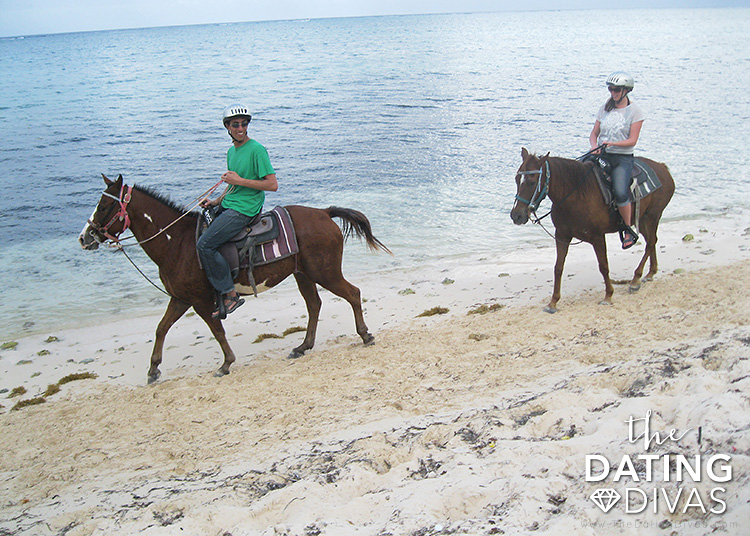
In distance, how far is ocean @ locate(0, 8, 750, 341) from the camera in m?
13.7

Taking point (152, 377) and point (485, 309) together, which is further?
point (485, 309)

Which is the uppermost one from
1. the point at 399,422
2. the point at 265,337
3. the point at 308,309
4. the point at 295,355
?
the point at 308,309

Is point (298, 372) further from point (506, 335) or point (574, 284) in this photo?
point (574, 284)

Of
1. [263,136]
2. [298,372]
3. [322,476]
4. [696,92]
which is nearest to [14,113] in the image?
[263,136]

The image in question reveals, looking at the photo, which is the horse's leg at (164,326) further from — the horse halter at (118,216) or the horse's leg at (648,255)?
the horse's leg at (648,255)

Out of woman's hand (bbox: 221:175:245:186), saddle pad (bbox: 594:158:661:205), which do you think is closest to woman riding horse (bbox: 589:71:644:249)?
saddle pad (bbox: 594:158:661:205)

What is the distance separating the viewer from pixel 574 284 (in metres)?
9.80

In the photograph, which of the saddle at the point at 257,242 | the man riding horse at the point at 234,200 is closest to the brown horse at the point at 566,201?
the saddle at the point at 257,242

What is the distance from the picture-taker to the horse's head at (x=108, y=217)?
6.59 metres

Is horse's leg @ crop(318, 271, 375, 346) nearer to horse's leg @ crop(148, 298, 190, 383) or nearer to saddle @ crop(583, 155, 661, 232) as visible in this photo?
horse's leg @ crop(148, 298, 190, 383)

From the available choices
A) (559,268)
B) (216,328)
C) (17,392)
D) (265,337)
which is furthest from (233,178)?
(559,268)

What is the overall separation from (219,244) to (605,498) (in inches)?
202

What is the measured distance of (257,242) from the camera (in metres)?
7.07

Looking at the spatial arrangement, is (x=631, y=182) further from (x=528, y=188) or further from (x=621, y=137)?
(x=528, y=188)
